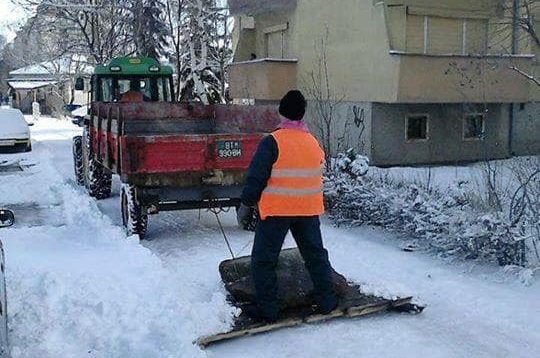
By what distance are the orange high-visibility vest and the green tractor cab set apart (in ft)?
27.2

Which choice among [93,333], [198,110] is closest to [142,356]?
[93,333]

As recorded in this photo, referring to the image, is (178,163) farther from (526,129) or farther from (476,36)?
(526,129)

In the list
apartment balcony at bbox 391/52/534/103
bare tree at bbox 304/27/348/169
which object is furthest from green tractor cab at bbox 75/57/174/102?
bare tree at bbox 304/27/348/169

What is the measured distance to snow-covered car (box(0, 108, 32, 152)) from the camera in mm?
22781

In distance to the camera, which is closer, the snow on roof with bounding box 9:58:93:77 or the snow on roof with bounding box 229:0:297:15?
the snow on roof with bounding box 229:0:297:15

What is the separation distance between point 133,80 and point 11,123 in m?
12.3

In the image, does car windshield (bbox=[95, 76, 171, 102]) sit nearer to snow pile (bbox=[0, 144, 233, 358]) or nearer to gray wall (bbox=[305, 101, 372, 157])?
gray wall (bbox=[305, 101, 372, 157])

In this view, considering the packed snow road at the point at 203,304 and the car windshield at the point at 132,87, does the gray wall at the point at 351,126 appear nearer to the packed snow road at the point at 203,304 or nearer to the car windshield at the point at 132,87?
the car windshield at the point at 132,87

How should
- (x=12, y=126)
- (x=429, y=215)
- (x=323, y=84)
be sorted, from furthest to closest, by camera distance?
1. (x=12, y=126)
2. (x=323, y=84)
3. (x=429, y=215)

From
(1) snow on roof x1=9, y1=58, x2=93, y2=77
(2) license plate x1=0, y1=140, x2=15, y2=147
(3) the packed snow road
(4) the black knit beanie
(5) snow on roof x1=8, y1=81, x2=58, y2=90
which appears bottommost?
(3) the packed snow road

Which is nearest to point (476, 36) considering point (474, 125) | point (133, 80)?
point (474, 125)

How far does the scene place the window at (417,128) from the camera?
17641 millimetres

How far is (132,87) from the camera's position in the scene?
13.2 m

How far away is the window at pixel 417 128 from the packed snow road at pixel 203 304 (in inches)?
366
